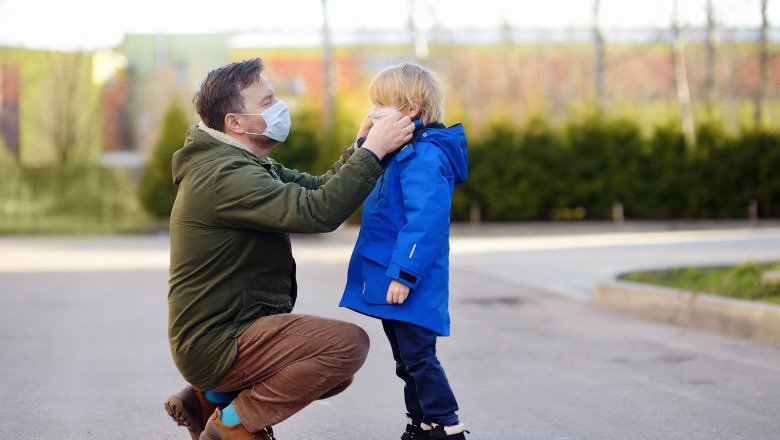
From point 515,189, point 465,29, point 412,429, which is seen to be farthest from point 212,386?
point 465,29

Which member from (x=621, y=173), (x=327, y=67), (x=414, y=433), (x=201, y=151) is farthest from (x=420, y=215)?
(x=327, y=67)

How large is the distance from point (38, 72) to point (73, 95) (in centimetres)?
687

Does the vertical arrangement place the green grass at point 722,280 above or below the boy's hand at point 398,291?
below

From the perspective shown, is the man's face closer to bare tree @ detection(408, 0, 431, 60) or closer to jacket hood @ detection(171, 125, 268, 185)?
jacket hood @ detection(171, 125, 268, 185)

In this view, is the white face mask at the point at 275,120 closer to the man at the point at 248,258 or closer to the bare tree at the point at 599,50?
the man at the point at 248,258

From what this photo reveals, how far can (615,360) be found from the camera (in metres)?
8.32

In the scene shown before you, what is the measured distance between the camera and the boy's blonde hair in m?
4.83

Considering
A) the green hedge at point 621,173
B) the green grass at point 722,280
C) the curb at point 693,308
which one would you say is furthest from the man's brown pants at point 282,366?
the green hedge at point 621,173

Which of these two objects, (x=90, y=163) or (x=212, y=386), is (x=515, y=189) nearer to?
(x=90, y=163)

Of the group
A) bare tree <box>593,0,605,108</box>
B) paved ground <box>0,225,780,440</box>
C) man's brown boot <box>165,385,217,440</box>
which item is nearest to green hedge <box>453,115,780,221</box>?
bare tree <box>593,0,605,108</box>

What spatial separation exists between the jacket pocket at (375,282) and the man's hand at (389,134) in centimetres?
51

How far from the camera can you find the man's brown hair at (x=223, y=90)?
451cm

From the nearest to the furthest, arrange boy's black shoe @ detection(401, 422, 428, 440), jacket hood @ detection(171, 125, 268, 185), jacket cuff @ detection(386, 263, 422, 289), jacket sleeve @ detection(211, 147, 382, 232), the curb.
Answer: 1. jacket sleeve @ detection(211, 147, 382, 232)
2. jacket hood @ detection(171, 125, 268, 185)
3. jacket cuff @ detection(386, 263, 422, 289)
4. boy's black shoe @ detection(401, 422, 428, 440)
5. the curb

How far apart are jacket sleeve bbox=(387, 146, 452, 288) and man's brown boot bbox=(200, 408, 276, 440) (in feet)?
2.59
